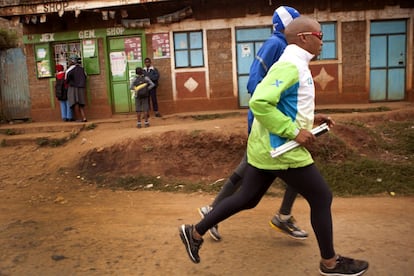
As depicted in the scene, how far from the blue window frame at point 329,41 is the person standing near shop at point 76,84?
598 centimetres

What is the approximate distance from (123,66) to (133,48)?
0.54 m

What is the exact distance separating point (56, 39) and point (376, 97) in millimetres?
8410

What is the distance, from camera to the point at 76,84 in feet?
34.8

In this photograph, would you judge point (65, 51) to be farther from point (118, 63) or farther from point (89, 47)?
point (118, 63)

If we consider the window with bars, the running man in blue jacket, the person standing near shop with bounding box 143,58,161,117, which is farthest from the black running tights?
the window with bars

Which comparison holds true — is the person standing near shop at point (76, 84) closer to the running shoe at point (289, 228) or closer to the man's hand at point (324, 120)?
the running shoe at point (289, 228)

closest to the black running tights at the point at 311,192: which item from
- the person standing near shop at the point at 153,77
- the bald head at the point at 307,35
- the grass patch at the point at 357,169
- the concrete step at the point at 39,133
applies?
the bald head at the point at 307,35

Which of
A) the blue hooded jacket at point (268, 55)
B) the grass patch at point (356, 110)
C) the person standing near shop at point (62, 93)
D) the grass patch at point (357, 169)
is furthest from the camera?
the person standing near shop at point (62, 93)

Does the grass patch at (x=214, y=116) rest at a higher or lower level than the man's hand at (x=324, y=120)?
lower

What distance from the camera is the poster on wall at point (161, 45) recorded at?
35.3 ft

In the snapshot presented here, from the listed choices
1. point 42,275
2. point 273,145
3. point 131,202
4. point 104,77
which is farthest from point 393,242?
point 104,77

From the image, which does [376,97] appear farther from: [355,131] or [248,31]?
[355,131]

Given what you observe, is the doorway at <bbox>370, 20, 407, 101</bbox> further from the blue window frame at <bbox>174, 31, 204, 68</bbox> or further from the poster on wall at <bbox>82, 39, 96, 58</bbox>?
the poster on wall at <bbox>82, 39, 96, 58</bbox>

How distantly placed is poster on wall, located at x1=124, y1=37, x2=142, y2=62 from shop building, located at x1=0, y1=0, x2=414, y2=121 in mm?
26
